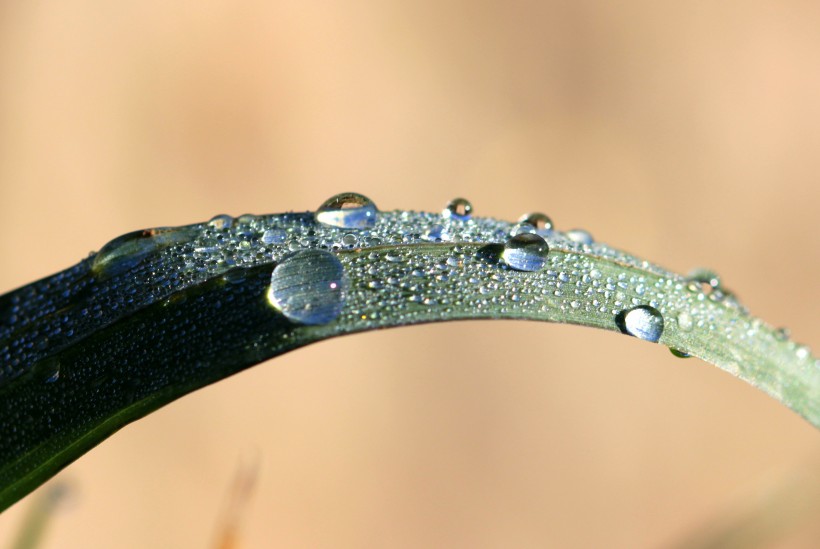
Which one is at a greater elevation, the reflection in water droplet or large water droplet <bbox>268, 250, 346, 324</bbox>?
the reflection in water droplet

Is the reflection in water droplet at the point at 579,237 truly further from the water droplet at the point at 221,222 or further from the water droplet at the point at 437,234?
the water droplet at the point at 221,222

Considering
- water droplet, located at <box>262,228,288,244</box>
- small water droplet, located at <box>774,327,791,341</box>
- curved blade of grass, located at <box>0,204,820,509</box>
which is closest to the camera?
curved blade of grass, located at <box>0,204,820,509</box>

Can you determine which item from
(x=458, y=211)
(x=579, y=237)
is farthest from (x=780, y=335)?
(x=458, y=211)

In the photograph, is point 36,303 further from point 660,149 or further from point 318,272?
point 660,149

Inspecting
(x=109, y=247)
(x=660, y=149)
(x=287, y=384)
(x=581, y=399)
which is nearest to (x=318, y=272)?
(x=109, y=247)

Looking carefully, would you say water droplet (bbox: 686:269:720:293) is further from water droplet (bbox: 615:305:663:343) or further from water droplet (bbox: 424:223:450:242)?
water droplet (bbox: 424:223:450:242)

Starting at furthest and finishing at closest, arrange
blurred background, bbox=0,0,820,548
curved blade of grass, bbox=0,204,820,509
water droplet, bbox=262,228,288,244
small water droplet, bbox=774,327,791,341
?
Result: blurred background, bbox=0,0,820,548 < small water droplet, bbox=774,327,791,341 < water droplet, bbox=262,228,288,244 < curved blade of grass, bbox=0,204,820,509

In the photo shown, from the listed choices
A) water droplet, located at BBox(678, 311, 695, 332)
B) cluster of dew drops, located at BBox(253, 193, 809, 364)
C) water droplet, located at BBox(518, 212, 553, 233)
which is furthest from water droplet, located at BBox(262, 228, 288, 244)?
water droplet, located at BBox(678, 311, 695, 332)

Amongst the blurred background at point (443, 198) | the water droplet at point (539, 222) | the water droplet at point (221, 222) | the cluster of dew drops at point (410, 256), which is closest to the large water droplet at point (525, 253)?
the cluster of dew drops at point (410, 256)
